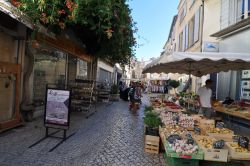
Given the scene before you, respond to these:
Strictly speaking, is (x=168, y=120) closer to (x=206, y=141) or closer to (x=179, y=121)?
(x=179, y=121)

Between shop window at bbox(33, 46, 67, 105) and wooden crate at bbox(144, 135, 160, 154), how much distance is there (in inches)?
221

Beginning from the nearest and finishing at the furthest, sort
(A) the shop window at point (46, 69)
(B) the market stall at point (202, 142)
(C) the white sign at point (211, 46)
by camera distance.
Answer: (B) the market stall at point (202, 142)
(A) the shop window at point (46, 69)
(C) the white sign at point (211, 46)

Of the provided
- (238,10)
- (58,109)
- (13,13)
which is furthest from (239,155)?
(238,10)

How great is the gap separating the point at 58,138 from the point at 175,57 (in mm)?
3636

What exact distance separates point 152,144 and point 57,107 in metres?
2.49

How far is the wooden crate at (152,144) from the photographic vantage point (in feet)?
23.7

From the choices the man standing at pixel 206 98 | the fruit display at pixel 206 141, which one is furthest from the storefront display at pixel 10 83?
the man standing at pixel 206 98

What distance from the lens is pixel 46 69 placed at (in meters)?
12.6

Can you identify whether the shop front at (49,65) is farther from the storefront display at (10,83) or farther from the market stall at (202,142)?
the market stall at (202,142)

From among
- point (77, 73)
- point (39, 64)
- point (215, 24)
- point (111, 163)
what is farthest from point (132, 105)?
point (111, 163)

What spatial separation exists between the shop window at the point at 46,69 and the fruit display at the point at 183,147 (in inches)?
287

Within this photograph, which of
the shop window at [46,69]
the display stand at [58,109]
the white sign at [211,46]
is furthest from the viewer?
the white sign at [211,46]

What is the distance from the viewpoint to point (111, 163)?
6.21m

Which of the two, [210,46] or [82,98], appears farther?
[210,46]
